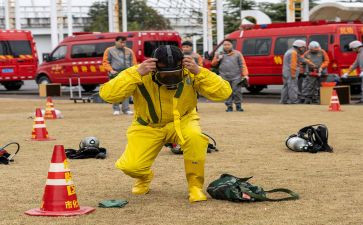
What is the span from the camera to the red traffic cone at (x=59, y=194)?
734 cm

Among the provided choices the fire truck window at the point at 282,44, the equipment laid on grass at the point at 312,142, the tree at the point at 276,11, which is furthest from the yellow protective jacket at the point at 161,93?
the tree at the point at 276,11

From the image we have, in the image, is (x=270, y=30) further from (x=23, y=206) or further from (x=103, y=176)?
(x=23, y=206)

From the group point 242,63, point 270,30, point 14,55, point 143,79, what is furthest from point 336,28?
point 143,79

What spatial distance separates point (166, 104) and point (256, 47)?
1947 cm

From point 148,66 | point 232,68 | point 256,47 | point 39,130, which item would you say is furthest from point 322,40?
point 148,66

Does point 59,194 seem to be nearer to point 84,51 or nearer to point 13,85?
point 84,51

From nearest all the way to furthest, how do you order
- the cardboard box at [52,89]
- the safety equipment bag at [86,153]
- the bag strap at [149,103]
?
the bag strap at [149,103]
the safety equipment bag at [86,153]
the cardboard box at [52,89]

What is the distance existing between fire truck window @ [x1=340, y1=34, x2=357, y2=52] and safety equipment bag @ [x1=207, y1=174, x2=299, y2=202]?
56.9ft

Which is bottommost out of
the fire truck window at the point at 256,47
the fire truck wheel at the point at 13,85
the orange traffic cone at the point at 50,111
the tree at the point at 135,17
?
the fire truck wheel at the point at 13,85

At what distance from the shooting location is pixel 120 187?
350 inches

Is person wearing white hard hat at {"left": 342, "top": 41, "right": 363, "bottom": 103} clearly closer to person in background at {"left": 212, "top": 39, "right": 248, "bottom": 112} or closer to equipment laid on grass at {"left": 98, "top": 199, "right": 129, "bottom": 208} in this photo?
person in background at {"left": 212, "top": 39, "right": 248, "bottom": 112}

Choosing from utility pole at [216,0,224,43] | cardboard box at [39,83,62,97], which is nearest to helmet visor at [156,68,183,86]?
cardboard box at [39,83,62,97]

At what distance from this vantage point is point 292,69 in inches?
917

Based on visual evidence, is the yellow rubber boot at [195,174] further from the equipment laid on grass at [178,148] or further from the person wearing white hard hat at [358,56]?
the person wearing white hard hat at [358,56]
